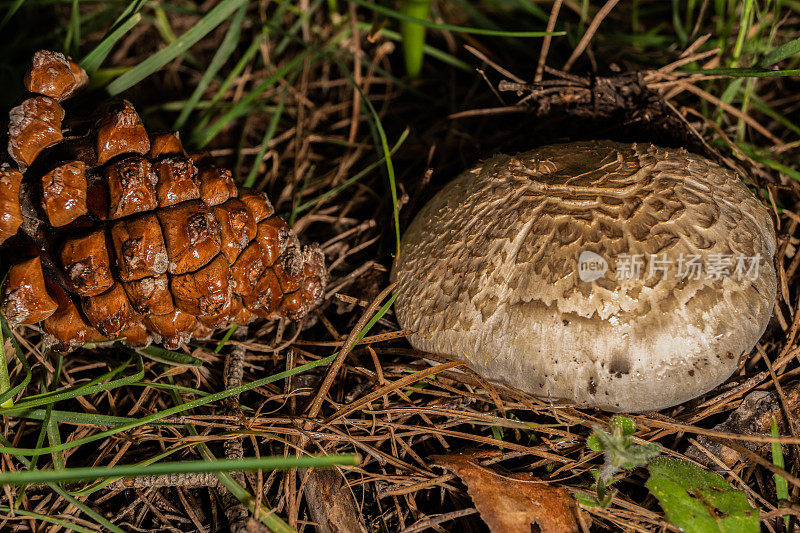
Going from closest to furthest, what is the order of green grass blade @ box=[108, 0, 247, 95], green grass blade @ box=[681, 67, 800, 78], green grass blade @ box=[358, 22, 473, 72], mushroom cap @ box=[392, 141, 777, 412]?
mushroom cap @ box=[392, 141, 777, 412] → green grass blade @ box=[681, 67, 800, 78] → green grass blade @ box=[108, 0, 247, 95] → green grass blade @ box=[358, 22, 473, 72]

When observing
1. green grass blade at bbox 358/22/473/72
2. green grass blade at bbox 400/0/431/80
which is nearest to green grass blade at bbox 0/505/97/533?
green grass blade at bbox 400/0/431/80

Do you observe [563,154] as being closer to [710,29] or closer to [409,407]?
[409,407]

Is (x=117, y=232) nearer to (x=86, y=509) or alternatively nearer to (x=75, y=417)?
(x=75, y=417)

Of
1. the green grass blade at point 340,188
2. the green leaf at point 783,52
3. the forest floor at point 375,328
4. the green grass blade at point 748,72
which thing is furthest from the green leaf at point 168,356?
the green leaf at point 783,52

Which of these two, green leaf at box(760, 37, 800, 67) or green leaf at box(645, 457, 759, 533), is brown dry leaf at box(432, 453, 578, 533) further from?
green leaf at box(760, 37, 800, 67)

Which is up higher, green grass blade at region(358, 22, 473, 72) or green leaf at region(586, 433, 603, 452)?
green grass blade at region(358, 22, 473, 72)

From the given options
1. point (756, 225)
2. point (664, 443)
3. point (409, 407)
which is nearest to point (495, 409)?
point (409, 407)
